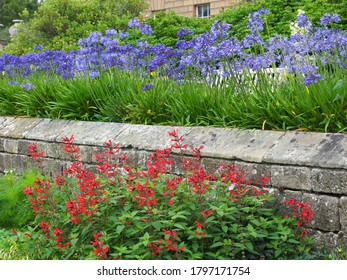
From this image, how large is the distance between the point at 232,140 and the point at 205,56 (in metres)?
1.15

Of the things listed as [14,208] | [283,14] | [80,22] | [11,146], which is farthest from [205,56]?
[80,22]

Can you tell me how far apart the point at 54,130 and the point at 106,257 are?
3.21 meters

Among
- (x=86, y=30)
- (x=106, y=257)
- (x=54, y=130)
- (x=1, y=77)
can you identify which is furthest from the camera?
(x=86, y=30)

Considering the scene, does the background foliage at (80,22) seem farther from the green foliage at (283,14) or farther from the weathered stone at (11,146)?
the weathered stone at (11,146)

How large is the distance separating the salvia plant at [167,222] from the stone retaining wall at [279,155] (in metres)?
0.14

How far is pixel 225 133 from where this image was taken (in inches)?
204

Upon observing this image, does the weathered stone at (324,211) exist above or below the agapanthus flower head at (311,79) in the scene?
below

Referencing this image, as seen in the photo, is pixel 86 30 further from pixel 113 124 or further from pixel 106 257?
pixel 106 257

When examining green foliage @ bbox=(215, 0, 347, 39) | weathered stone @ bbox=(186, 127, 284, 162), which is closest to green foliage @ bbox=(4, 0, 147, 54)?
green foliage @ bbox=(215, 0, 347, 39)

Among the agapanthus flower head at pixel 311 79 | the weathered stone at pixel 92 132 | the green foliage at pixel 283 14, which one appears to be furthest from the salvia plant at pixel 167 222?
the green foliage at pixel 283 14

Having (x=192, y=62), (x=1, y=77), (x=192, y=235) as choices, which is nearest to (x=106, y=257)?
Result: (x=192, y=235)

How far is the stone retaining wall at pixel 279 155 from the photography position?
4.27 metres

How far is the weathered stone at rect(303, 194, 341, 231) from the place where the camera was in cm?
427

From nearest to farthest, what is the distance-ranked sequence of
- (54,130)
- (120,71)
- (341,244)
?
(341,244), (54,130), (120,71)
